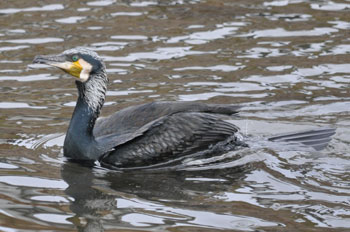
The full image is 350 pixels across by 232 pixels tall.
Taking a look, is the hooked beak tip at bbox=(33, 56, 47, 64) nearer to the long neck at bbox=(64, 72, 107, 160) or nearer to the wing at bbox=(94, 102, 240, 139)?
the long neck at bbox=(64, 72, 107, 160)

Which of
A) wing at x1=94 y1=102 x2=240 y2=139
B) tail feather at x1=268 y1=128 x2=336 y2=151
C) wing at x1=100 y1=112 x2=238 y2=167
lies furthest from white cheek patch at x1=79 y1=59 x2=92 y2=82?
tail feather at x1=268 y1=128 x2=336 y2=151

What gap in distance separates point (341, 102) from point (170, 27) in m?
3.75

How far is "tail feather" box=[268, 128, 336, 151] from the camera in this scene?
924 centimetres

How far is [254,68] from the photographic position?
11844 mm

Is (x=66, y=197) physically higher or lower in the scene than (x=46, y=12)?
lower

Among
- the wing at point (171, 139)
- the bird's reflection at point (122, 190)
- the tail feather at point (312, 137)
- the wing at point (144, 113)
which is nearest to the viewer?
the bird's reflection at point (122, 190)

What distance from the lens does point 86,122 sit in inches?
351

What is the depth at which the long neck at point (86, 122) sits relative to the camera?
29.0ft

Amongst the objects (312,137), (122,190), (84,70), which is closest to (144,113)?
(84,70)

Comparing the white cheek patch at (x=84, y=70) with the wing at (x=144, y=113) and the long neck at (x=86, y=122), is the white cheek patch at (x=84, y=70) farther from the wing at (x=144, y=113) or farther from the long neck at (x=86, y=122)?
the wing at (x=144, y=113)

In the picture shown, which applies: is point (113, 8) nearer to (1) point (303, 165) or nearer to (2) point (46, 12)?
(2) point (46, 12)

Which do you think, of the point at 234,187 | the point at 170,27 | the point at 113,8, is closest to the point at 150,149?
A: the point at 234,187

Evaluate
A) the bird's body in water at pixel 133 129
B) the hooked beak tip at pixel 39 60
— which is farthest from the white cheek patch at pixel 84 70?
the hooked beak tip at pixel 39 60

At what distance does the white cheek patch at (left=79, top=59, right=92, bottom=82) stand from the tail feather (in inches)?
81.7
